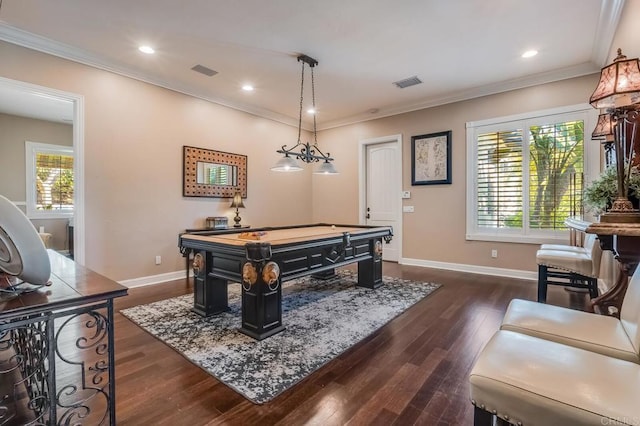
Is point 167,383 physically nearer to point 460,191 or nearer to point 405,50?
point 405,50

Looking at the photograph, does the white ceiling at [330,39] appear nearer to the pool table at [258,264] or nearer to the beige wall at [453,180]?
the beige wall at [453,180]

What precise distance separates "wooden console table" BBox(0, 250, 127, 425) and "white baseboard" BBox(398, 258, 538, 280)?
473 centimetres

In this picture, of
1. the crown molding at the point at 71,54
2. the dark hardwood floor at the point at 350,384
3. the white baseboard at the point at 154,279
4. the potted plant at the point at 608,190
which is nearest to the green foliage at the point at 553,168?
the dark hardwood floor at the point at 350,384

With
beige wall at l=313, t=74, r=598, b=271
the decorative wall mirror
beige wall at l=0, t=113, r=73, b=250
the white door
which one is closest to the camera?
beige wall at l=313, t=74, r=598, b=271

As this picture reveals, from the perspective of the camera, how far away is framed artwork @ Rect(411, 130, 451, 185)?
17.0 ft

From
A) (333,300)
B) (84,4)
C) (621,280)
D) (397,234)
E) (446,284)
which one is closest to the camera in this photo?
(621,280)

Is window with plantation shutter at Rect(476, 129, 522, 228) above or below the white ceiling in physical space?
below

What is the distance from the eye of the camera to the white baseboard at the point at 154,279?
4113 mm

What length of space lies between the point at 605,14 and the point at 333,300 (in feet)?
13.0

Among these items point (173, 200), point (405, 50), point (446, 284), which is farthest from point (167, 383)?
point (405, 50)

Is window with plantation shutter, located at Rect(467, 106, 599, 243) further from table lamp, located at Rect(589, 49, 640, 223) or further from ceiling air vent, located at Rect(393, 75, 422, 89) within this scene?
table lamp, located at Rect(589, 49, 640, 223)

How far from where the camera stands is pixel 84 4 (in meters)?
2.78

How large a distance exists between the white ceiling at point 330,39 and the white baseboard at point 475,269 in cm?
278

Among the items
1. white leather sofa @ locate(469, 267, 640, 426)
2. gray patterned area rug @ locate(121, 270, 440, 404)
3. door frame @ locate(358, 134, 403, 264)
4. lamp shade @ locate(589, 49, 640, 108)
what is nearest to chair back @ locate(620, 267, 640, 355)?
white leather sofa @ locate(469, 267, 640, 426)
